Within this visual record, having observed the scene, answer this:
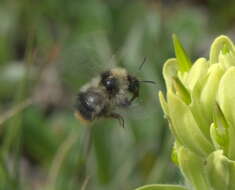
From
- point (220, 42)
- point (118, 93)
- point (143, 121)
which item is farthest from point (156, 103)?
point (220, 42)

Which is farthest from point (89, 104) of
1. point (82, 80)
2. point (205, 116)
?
point (82, 80)

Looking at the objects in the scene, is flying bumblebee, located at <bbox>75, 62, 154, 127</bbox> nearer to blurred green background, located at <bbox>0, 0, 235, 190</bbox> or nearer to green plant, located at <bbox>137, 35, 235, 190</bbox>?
blurred green background, located at <bbox>0, 0, 235, 190</bbox>

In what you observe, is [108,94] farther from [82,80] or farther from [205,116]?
[82,80]

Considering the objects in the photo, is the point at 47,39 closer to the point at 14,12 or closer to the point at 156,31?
the point at 14,12

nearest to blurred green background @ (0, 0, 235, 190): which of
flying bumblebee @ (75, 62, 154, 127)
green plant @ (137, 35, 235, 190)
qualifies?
flying bumblebee @ (75, 62, 154, 127)

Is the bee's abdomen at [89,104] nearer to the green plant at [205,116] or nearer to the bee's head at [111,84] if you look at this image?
the bee's head at [111,84]
